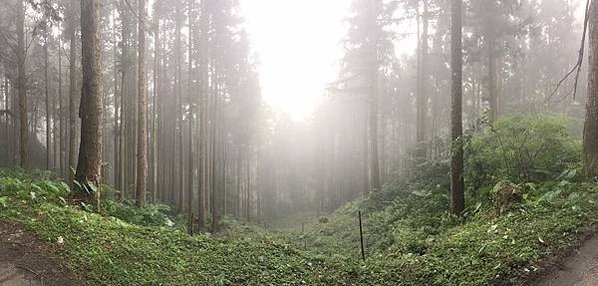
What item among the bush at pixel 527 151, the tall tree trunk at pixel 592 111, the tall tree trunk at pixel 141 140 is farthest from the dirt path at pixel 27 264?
the bush at pixel 527 151

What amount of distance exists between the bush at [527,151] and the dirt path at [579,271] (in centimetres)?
379

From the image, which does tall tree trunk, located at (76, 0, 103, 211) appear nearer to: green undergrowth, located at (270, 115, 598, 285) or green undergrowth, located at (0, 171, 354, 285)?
green undergrowth, located at (0, 171, 354, 285)

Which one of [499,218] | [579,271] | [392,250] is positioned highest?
[499,218]

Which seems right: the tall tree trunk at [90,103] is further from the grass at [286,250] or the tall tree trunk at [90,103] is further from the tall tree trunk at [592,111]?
the tall tree trunk at [592,111]

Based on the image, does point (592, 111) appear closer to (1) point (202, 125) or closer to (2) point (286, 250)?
(2) point (286, 250)

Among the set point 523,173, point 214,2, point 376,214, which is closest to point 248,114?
point 214,2

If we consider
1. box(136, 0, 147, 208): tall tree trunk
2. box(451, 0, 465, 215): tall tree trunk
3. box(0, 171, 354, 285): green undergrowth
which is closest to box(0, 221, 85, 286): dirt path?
box(0, 171, 354, 285): green undergrowth

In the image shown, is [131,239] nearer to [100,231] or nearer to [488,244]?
[100,231]

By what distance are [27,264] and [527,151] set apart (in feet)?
33.4

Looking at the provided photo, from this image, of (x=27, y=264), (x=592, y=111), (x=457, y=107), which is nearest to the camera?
(x=27, y=264)

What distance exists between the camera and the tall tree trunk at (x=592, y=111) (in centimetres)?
802

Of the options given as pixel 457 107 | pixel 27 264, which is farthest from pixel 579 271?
pixel 27 264

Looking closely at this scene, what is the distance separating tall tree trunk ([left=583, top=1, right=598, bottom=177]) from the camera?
8016 millimetres

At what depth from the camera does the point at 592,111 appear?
8.20m
